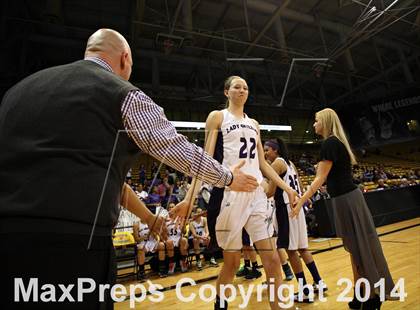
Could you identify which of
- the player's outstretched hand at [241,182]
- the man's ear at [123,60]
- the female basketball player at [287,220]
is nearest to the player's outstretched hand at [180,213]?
the player's outstretched hand at [241,182]

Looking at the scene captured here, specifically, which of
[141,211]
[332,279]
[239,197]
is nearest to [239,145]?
[239,197]

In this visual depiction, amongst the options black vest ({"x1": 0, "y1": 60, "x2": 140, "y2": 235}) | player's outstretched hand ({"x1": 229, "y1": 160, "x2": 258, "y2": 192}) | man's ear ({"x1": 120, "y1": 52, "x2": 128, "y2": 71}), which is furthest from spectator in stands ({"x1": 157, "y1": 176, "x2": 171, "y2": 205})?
man's ear ({"x1": 120, "y1": 52, "x2": 128, "y2": 71})

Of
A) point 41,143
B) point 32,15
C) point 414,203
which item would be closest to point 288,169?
point 41,143

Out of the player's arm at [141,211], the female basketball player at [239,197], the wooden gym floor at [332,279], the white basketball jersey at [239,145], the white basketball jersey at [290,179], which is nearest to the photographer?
the player's arm at [141,211]

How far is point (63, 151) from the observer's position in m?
0.86

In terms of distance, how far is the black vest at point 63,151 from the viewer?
83 cm

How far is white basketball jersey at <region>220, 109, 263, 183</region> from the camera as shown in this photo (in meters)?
2.03

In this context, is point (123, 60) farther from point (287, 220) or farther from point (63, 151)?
point (287, 220)

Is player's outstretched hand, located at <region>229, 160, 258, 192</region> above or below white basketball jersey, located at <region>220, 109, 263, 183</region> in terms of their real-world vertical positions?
below

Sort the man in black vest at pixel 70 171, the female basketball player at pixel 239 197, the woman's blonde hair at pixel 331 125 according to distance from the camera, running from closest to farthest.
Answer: the man in black vest at pixel 70 171
the female basketball player at pixel 239 197
the woman's blonde hair at pixel 331 125

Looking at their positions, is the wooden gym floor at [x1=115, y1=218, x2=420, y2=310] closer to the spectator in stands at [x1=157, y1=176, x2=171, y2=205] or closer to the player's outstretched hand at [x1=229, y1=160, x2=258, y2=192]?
the player's outstretched hand at [x1=229, y1=160, x2=258, y2=192]

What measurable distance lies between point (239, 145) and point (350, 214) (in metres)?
1.11

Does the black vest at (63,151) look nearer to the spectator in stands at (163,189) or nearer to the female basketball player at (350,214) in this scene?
the spectator in stands at (163,189)

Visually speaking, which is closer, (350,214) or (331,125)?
(350,214)
